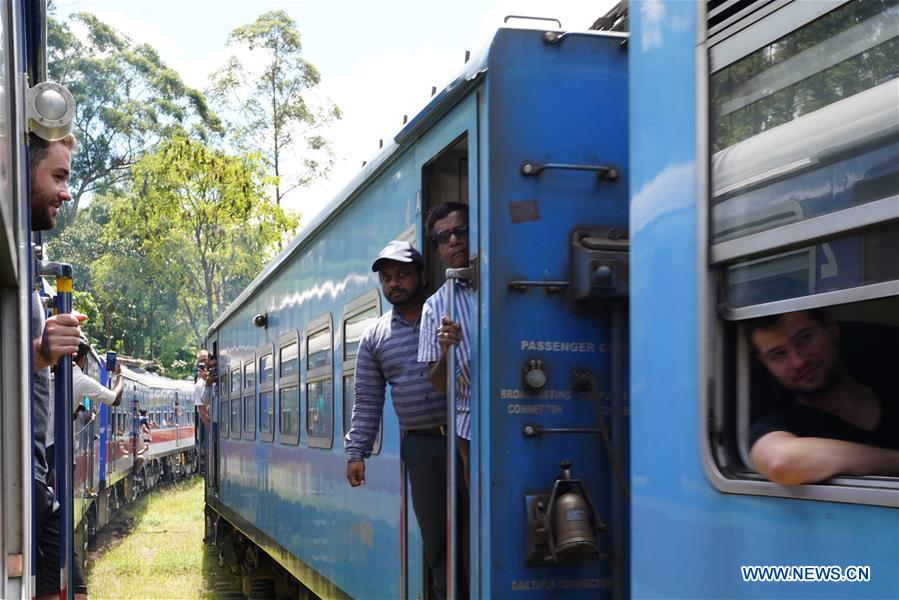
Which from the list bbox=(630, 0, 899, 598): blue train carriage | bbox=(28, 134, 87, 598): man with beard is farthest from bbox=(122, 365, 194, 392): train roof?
bbox=(630, 0, 899, 598): blue train carriage

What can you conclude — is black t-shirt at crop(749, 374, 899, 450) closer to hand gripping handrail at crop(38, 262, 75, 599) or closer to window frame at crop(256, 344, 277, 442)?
hand gripping handrail at crop(38, 262, 75, 599)

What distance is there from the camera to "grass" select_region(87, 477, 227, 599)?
13031 millimetres

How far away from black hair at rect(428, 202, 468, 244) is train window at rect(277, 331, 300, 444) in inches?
170

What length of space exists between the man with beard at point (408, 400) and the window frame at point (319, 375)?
1889mm

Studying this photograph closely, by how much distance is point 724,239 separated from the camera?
97.3 inches

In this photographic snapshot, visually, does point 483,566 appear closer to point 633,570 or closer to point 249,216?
point 633,570

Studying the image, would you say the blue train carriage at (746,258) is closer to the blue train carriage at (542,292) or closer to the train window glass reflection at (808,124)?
the train window glass reflection at (808,124)

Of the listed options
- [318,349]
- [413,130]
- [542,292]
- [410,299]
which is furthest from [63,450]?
[318,349]

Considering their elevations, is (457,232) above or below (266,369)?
above

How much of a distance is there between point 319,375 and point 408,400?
283 centimetres

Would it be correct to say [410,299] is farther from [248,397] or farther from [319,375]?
[248,397]

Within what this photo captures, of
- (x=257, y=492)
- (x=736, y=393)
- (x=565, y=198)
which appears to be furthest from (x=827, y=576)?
(x=257, y=492)

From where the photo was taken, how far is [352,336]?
6297 mm

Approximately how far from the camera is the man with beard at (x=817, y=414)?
6.83 ft
